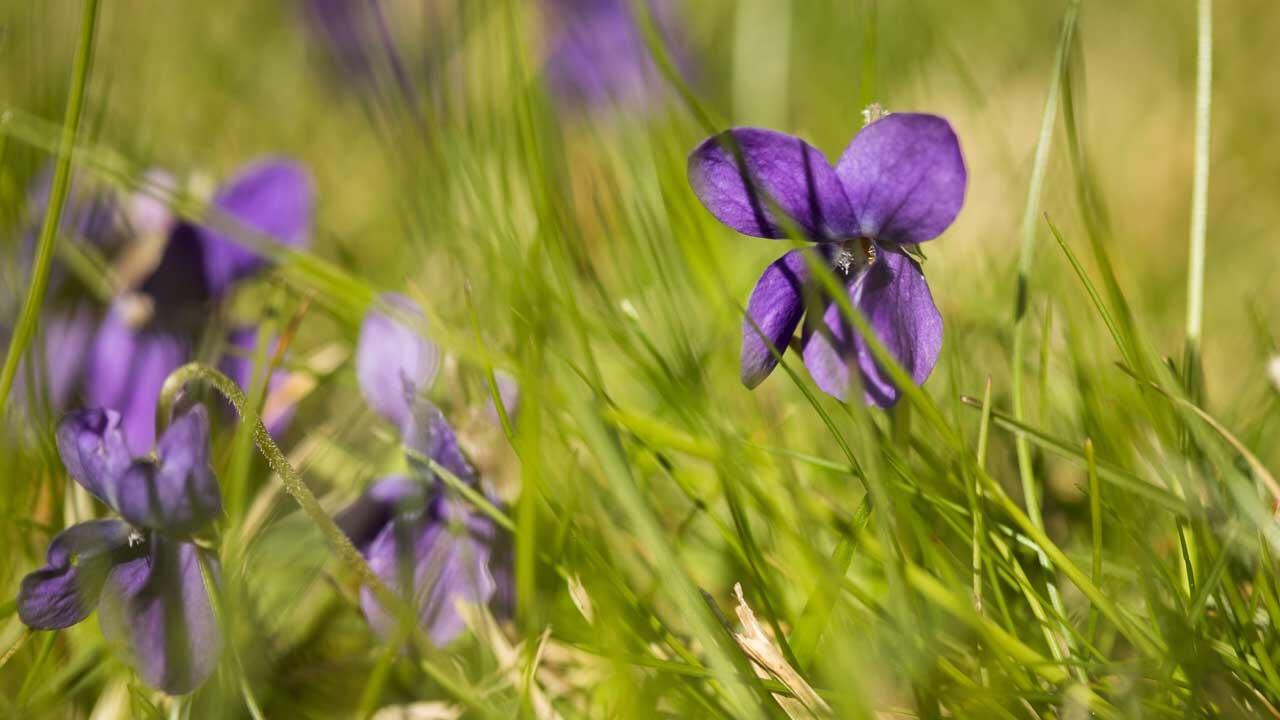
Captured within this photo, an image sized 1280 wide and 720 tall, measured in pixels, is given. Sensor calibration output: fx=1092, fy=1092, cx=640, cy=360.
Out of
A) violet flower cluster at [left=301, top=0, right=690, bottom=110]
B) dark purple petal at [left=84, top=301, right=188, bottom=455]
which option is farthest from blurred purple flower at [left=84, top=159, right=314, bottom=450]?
violet flower cluster at [left=301, top=0, right=690, bottom=110]

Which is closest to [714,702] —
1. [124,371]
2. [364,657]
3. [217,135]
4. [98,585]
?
[364,657]

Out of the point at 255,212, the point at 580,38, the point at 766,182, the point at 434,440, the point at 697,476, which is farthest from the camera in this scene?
the point at 580,38

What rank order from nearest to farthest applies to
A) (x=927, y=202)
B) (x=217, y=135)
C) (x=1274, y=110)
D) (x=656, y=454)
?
(x=927, y=202)
(x=656, y=454)
(x=1274, y=110)
(x=217, y=135)

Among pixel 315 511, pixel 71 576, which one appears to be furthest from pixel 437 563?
pixel 71 576

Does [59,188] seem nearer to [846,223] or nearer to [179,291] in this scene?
[179,291]

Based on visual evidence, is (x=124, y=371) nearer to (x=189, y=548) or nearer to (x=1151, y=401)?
(x=189, y=548)

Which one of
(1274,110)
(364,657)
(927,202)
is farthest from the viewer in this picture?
(1274,110)
